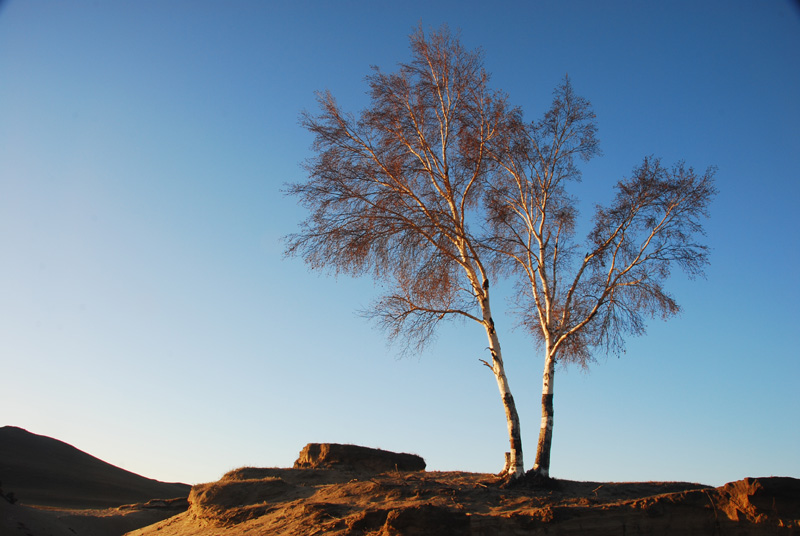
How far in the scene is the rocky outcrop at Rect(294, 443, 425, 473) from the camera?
14102mm

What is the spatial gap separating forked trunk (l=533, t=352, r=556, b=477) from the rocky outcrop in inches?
142

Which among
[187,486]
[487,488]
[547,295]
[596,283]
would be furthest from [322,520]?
[187,486]

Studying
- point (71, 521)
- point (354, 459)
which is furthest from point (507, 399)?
point (71, 521)

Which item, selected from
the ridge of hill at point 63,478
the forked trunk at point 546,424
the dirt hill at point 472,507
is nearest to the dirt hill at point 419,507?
the dirt hill at point 472,507

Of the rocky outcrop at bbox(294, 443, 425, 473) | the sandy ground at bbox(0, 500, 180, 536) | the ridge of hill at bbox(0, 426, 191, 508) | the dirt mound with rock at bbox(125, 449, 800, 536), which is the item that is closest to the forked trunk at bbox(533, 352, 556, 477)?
the dirt mound with rock at bbox(125, 449, 800, 536)

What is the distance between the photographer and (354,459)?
14.2 meters

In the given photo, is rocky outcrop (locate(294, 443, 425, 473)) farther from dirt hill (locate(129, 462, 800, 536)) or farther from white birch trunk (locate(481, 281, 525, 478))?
white birch trunk (locate(481, 281, 525, 478))

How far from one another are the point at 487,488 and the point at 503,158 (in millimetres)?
8797

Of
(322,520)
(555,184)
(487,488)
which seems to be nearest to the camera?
(322,520)

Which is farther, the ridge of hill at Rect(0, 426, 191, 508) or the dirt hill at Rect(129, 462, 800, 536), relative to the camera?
the ridge of hill at Rect(0, 426, 191, 508)

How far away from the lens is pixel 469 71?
1544 centimetres

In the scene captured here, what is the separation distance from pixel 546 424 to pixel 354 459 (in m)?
4.98

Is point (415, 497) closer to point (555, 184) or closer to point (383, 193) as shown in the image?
point (383, 193)

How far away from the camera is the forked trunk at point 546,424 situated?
12.4 meters
